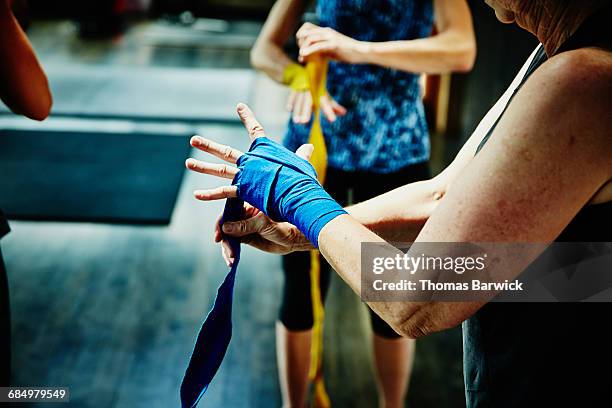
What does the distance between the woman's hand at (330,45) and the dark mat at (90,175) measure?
1.98 m

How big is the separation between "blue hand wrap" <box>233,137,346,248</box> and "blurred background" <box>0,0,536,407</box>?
106 centimetres

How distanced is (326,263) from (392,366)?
0.39 metres

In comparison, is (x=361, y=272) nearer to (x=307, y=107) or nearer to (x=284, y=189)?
(x=284, y=189)

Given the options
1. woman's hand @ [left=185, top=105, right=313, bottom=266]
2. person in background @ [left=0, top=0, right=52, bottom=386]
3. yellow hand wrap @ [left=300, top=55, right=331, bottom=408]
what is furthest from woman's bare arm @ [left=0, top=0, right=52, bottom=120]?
yellow hand wrap @ [left=300, top=55, right=331, bottom=408]

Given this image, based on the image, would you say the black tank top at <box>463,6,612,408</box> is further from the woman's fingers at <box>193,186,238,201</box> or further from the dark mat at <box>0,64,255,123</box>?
the dark mat at <box>0,64,255,123</box>

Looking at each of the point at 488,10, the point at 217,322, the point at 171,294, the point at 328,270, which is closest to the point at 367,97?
the point at 328,270

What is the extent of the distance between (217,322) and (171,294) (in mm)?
1771

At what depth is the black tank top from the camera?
1.08 meters

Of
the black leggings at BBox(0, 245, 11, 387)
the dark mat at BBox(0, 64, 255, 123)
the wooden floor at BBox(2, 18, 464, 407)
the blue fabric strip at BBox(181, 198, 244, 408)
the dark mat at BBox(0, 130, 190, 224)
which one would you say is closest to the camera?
the blue fabric strip at BBox(181, 198, 244, 408)

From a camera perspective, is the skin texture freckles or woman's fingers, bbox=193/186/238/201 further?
woman's fingers, bbox=193/186/238/201

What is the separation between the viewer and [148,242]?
346 cm

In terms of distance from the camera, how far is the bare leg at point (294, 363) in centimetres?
218

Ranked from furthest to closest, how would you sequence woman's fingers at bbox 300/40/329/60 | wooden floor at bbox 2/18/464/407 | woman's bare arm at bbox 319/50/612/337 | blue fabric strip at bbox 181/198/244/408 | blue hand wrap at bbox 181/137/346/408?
1. wooden floor at bbox 2/18/464/407
2. woman's fingers at bbox 300/40/329/60
3. blue fabric strip at bbox 181/198/244/408
4. blue hand wrap at bbox 181/137/346/408
5. woman's bare arm at bbox 319/50/612/337

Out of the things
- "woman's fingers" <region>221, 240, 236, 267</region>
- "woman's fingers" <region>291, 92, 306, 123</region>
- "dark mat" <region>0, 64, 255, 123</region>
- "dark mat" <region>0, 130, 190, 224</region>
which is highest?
"woman's fingers" <region>221, 240, 236, 267</region>
